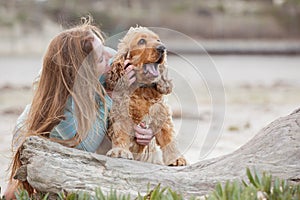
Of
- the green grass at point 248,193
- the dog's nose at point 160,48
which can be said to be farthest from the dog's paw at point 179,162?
the green grass at point 248,193

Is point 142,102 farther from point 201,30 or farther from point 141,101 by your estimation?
point 201,30

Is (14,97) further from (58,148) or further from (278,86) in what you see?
(58,148)

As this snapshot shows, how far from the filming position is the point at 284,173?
13.1 feet

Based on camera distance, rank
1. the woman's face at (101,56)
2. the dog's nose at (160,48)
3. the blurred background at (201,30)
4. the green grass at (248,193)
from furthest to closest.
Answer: the blurred background at (201,30) < the woman's face at (101,56) < the dog's nose at (160,48) < the green grass at (248,193)

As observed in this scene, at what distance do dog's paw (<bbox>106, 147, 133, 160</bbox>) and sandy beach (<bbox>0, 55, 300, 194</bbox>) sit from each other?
520mm

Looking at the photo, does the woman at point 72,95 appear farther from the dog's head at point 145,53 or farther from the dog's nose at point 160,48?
the dog's nose at point 160,48

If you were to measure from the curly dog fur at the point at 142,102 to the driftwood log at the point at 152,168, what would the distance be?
25cm

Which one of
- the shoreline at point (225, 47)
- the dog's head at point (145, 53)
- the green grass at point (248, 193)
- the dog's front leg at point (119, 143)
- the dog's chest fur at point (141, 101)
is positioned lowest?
the green grass at point (248, 193)

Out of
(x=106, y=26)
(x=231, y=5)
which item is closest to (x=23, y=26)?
(x=106, y=26)

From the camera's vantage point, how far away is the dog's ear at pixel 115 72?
4645 millimetres

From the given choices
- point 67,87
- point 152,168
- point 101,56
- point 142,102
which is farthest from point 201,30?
point 152,168

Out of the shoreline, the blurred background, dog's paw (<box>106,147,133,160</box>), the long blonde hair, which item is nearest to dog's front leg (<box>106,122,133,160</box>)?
dog's paw (<box>106,147,133,160</box>)

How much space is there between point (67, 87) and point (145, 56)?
75 centimetres

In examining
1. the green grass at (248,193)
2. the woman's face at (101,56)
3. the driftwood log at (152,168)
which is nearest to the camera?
the green grass at (248,193)
